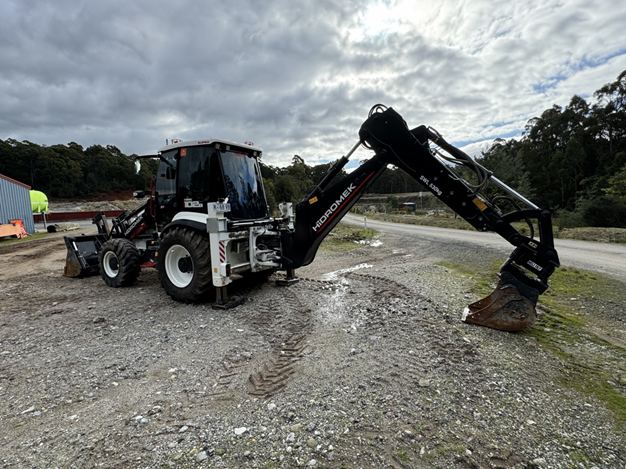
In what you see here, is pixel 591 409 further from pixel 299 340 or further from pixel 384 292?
pixel 384 292

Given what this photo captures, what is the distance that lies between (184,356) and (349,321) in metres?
2.18

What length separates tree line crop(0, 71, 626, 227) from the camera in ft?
84.0

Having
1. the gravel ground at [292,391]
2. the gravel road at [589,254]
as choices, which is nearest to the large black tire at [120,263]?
the gravel ground at [292,391]

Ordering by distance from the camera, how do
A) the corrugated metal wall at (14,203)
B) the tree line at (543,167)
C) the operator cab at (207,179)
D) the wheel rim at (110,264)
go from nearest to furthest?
the operator cab at (207,179), the wheel rim at (110,264), the corrugated metal wall at (14,203), the tree line at (543,167)

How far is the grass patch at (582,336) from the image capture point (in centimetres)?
283

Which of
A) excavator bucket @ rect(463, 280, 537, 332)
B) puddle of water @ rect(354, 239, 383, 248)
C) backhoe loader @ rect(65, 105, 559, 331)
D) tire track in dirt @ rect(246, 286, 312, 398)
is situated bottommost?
tire track in dirt @ rect(246, 286, 312, 398)

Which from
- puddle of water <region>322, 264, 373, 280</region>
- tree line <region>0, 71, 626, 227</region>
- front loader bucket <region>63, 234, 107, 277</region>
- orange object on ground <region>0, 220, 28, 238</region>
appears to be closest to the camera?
puddle of water <region>322, 264, 373, 280</region>

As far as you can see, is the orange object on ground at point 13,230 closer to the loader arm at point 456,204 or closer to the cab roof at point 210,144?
the cab roof at point 210,144

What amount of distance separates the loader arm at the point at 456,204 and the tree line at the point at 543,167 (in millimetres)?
645

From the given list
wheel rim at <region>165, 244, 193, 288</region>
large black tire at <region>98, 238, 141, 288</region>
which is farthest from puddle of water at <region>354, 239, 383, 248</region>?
large black tire at <region>98, 238, 141, 288</region>

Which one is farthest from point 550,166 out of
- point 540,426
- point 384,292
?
point 540,426

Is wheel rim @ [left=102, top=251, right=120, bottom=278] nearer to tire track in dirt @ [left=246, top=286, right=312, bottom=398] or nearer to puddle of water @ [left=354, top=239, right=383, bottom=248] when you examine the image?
tire track in dirt @ [left=246, top=286, right=312, bottom=398]

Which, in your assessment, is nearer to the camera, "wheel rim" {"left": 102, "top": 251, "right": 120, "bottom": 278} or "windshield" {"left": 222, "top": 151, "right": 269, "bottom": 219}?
"windshield" {"left": 222, "top": 151, "right": 269, "bottom": 219}

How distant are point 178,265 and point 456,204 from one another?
4.75 meters
